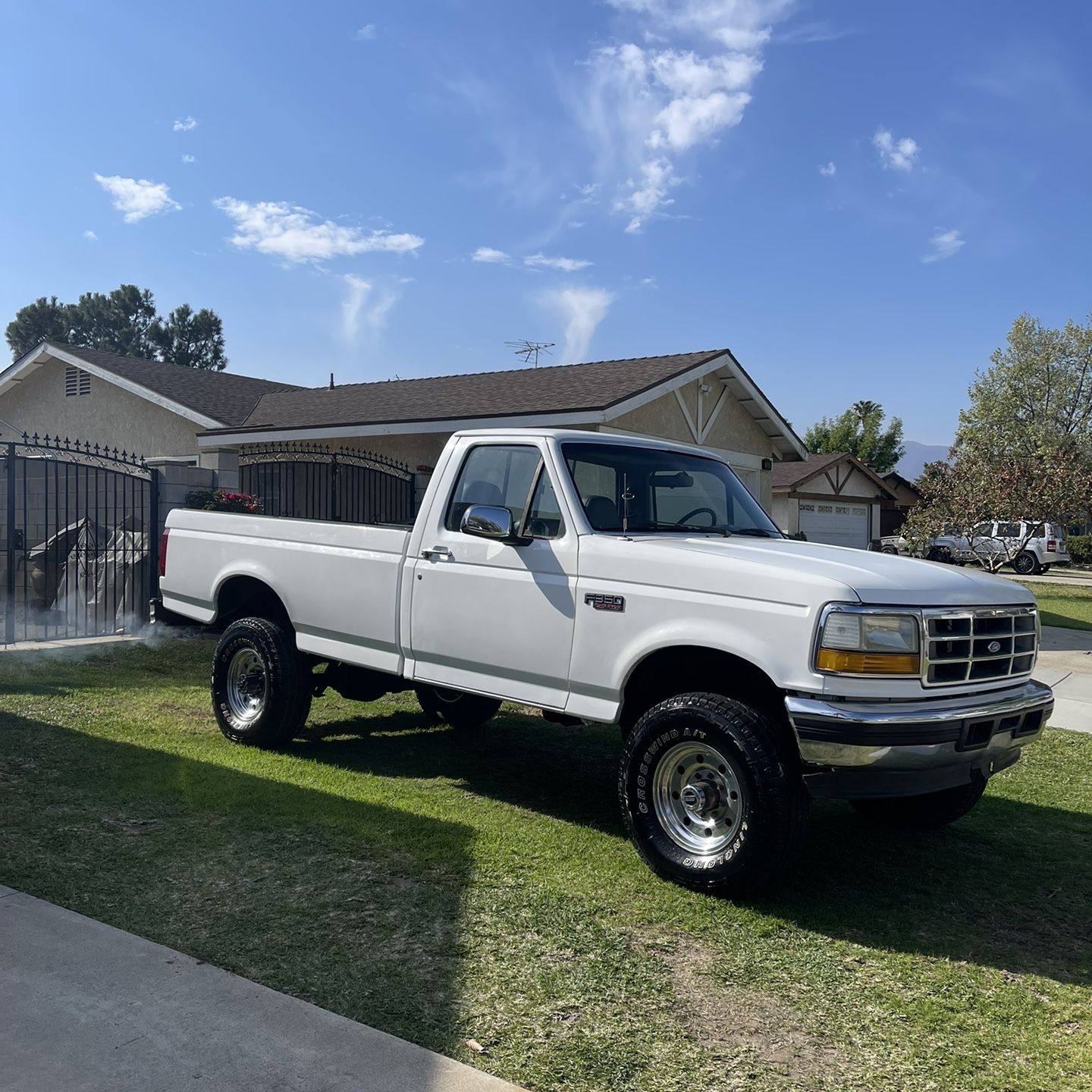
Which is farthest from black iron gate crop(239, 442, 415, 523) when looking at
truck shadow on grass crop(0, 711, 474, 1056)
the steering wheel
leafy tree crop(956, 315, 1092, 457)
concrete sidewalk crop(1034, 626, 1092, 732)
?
leafy tree crop(956, 315, 1092, 457)

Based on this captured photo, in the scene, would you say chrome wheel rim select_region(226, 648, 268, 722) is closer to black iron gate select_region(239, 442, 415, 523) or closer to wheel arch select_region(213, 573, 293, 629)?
wheel arch select_region(213, 573, 293, 629)

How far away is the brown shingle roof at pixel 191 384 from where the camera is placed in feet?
69.2

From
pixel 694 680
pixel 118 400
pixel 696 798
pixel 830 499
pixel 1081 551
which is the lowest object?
pixel 696 798

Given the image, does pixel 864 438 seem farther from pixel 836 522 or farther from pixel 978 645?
pixel 978 645

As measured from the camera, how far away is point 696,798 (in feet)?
15.8

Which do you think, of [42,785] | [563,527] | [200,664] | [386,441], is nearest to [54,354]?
[386,441]

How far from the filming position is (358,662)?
6.46 meters

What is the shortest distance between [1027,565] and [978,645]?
117ft

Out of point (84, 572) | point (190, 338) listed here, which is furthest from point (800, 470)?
point (190, 338)

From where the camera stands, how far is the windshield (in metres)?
5.71

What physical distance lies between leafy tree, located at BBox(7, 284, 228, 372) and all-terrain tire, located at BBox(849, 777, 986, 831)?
70.3 meters

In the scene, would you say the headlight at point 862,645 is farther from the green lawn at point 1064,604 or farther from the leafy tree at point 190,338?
the leafy tree at point 190,338

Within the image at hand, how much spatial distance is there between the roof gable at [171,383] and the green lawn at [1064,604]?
15628 millimetres

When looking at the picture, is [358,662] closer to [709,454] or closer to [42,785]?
[42,785]
